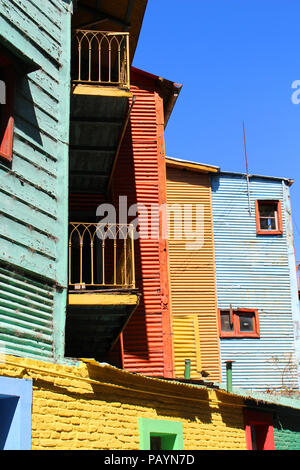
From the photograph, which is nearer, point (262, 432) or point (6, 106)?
point (6, 106)

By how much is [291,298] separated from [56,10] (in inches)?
547

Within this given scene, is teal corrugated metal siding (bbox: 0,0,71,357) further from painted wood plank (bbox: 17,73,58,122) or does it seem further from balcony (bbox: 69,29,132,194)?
balcony (bbox: 69,29,132,194)

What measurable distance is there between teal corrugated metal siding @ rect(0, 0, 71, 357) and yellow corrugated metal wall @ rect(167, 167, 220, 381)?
34.7 ft

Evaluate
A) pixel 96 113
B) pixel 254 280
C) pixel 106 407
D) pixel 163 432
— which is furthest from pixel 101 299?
pixel 254 280

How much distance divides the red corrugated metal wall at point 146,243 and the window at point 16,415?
5.74 metres

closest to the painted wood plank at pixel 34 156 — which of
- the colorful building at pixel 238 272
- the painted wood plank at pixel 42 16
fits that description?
the painted wood plank at pixel 42 16

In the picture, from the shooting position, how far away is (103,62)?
45.4ft

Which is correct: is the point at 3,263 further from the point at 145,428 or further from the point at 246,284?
the point at 246,284

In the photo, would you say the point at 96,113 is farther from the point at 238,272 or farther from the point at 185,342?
the point at 238,272

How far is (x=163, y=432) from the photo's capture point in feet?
32.4

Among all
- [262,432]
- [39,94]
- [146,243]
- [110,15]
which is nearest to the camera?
[39,94]

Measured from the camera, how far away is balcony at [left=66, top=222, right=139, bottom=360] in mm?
10109

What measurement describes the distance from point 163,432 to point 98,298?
2279 mm

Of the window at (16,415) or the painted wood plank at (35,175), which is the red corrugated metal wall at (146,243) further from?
the window at (16,415)
